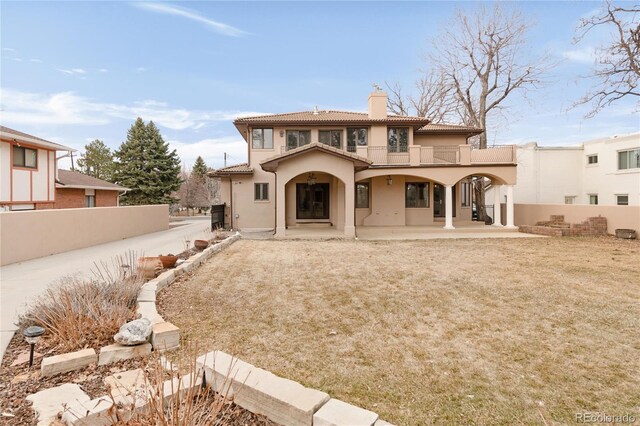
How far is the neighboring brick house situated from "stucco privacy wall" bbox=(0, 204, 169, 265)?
28.2 ft

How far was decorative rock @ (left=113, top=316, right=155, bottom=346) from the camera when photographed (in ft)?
13.0

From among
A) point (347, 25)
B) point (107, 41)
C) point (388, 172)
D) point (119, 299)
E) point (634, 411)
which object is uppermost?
point (347, 25)

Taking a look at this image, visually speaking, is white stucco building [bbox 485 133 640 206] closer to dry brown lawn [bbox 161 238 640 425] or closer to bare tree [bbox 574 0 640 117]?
bare tree [bbox 574 0 640 117]

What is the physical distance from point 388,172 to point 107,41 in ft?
47.1

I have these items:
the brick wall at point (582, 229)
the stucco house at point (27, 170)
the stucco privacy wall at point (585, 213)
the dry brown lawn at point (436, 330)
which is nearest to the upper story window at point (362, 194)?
the brick wall at point (582, 229)

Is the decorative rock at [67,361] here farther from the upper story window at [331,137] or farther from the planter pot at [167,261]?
the upper story window at [331,137]

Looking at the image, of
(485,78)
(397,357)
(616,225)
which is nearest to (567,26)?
(485,78)

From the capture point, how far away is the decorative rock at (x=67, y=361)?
11.7 feet

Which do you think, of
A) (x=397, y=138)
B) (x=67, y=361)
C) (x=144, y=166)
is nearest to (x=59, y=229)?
(x=67, y=361)

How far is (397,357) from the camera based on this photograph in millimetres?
4121

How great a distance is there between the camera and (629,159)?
22.7m

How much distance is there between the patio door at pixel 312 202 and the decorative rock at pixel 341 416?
17493 mm

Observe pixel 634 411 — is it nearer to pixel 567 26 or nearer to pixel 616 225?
pixel 616 225

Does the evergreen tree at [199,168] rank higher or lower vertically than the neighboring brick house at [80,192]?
higher
